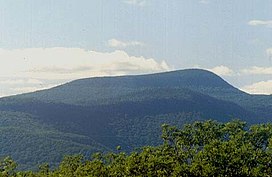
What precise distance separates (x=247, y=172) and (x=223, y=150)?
5.19 metres

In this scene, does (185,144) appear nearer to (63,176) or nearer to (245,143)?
(245,143)

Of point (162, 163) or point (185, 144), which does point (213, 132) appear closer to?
point (185, 144)

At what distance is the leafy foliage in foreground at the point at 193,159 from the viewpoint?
257ft

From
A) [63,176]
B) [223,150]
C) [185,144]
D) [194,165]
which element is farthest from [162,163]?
[185,144]

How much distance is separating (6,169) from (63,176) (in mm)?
16168

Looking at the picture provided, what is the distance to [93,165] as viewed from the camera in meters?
82.9

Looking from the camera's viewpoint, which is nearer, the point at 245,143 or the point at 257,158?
the point at 257,158

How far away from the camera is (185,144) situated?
102 metres

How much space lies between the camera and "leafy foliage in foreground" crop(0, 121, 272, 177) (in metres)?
78.3

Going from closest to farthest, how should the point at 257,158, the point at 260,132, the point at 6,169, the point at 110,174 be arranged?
the point at 110,174
the point at 257,158
the point at 6,169
the point at 260,132

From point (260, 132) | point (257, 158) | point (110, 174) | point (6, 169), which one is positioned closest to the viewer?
point (110, 174)

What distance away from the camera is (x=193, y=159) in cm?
8625

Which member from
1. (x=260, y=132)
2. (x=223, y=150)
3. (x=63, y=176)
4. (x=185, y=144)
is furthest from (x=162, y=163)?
(x=260, y=132)

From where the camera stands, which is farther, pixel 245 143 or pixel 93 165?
pixel 245 143
